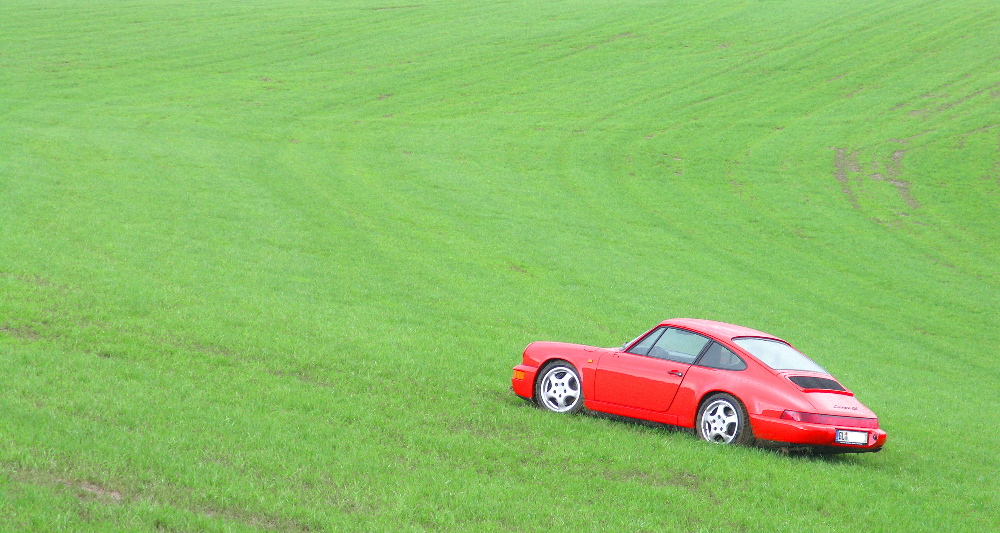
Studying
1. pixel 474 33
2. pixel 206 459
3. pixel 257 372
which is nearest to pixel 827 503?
pixel 206 459

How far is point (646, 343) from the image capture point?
1198cm

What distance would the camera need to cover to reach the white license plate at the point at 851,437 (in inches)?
411

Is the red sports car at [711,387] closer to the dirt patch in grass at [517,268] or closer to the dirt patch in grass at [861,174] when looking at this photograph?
the dirt patch in grass at [517,268]

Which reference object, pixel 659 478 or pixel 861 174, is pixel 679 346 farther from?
pixel 861 174

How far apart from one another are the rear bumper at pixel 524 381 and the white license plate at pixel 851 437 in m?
3.93

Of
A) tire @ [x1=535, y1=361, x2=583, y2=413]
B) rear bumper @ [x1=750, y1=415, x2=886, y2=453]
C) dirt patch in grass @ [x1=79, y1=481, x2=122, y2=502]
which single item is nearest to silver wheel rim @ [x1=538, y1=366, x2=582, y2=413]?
tire @ [x1=535, y1=361, x2=583, y2=413]

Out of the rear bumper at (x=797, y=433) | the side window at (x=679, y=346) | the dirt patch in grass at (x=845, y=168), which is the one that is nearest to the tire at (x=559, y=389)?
the side window at (x=679, y=346)

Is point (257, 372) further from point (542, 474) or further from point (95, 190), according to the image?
point (95, 190)

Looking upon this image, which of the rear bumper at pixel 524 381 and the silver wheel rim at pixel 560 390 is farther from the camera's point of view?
the rear bumper at pixel 524 381

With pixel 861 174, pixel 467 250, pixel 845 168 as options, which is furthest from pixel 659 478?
pixel 845 168

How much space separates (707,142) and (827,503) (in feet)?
130

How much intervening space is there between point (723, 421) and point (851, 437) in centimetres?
144

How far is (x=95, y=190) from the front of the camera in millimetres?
26781

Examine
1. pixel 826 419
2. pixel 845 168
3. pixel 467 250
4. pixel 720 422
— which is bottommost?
pixel 467 250
